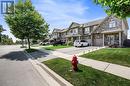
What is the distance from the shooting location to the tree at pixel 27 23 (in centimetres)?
3047

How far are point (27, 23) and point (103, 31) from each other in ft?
50.6

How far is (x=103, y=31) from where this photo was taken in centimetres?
3491

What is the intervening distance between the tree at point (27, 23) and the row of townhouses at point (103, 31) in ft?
38.6

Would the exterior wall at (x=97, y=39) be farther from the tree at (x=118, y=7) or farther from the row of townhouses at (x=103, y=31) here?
the tree at (x=118, y=7)

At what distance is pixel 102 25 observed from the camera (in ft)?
117

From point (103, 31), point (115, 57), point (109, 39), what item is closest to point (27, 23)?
point (103, 31)

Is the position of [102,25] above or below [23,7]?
below

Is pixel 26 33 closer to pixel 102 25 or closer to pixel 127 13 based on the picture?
pixel 102 25

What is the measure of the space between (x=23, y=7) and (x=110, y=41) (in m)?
19.0

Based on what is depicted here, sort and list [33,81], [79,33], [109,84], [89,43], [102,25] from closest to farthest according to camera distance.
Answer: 1. [109,84]
2. [33,81]
3. [102,25]
4. [89,43]
5. [79,33]

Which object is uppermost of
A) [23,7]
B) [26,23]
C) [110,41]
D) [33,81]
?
[23,7]

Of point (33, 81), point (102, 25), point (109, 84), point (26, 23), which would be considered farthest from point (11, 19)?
point (109, 84)

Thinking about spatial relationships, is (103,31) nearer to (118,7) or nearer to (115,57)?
(115,57)

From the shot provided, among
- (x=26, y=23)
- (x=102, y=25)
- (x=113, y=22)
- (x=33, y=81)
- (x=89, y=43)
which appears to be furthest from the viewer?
(x=89, y=43)
